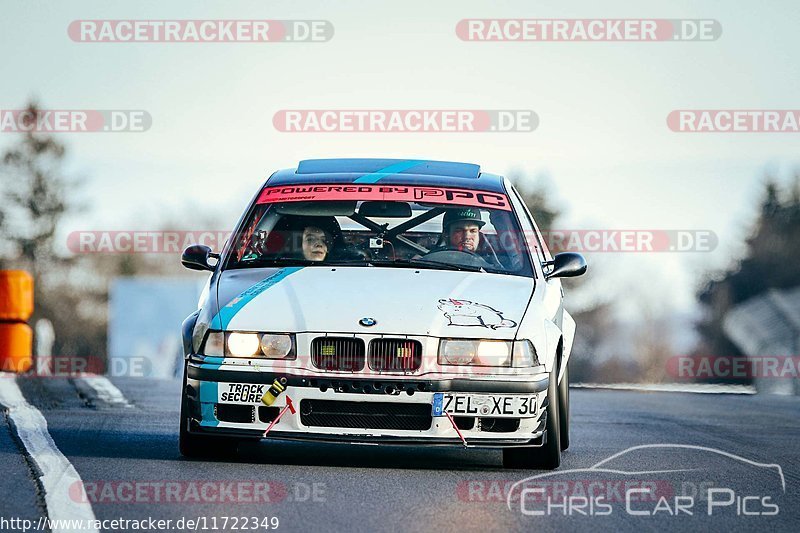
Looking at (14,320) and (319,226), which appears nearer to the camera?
(319,226)

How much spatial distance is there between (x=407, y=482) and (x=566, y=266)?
2.29m

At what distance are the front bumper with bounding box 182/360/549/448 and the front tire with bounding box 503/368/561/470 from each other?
346mm

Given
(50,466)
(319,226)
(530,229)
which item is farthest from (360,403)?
(530,229)

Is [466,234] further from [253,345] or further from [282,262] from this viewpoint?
[253,345]

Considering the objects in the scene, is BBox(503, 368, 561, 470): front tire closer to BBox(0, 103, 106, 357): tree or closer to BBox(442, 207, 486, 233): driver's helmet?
BBox(442, 207, 486, 233): driver's helmet

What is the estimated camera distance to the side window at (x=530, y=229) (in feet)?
32.8

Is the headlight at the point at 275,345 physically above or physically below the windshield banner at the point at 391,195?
below

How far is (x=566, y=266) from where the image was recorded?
9734 millimetres

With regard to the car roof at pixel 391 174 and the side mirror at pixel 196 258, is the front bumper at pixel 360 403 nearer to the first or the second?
the side mirror at pixel 196 258

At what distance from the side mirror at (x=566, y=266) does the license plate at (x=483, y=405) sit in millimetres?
1443

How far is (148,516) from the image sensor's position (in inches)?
262

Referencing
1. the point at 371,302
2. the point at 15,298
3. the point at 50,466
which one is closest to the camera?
the point at 50,466

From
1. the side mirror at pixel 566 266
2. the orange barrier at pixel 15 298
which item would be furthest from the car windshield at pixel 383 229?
the orange barrier at pixel 15 298

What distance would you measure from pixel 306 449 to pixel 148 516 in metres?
2.89
